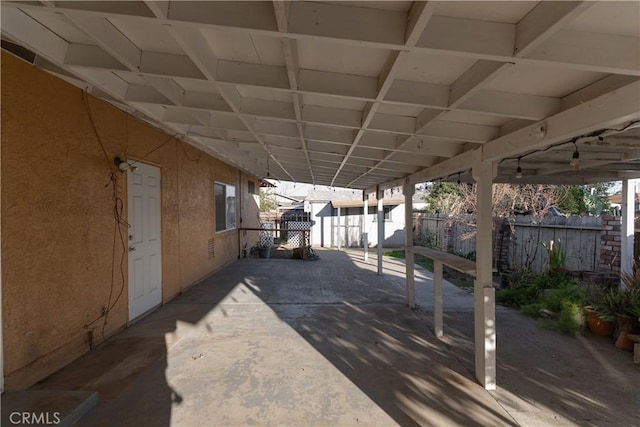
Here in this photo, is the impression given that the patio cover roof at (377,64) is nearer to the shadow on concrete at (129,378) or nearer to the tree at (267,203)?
the shadow on concrete at (129,378)

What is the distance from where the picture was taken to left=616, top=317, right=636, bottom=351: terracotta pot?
3803 millimetres

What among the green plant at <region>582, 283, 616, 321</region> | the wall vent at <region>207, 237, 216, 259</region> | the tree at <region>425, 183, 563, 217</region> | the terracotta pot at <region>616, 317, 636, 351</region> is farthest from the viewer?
the tree at <region>425, 183, 563, 217</region>

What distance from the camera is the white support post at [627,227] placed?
501 cm

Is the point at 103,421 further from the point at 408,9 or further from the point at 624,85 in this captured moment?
the point at 624,85

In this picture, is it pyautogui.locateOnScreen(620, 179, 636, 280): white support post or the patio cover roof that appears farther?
pyautogui.locateOnScreen(620, 179, 636, 280): white support post

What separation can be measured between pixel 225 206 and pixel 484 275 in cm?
733

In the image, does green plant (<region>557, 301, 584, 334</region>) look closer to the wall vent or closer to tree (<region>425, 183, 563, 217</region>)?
tree (<region>425, 183, 563, 217</region>)

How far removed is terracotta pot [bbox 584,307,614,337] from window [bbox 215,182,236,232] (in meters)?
7.55

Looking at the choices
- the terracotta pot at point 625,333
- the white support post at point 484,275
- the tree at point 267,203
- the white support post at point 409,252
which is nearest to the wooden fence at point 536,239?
the terracotta pot at point 625,333

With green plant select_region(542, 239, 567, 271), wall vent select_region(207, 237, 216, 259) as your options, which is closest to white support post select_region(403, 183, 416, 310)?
green plant select_region(542, 239, 567, 271)

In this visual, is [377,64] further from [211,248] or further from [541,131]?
[211,248]

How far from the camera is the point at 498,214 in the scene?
30.8 feet

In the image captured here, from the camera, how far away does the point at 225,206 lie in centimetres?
896

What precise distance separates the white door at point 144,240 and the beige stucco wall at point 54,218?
26 centimetres
